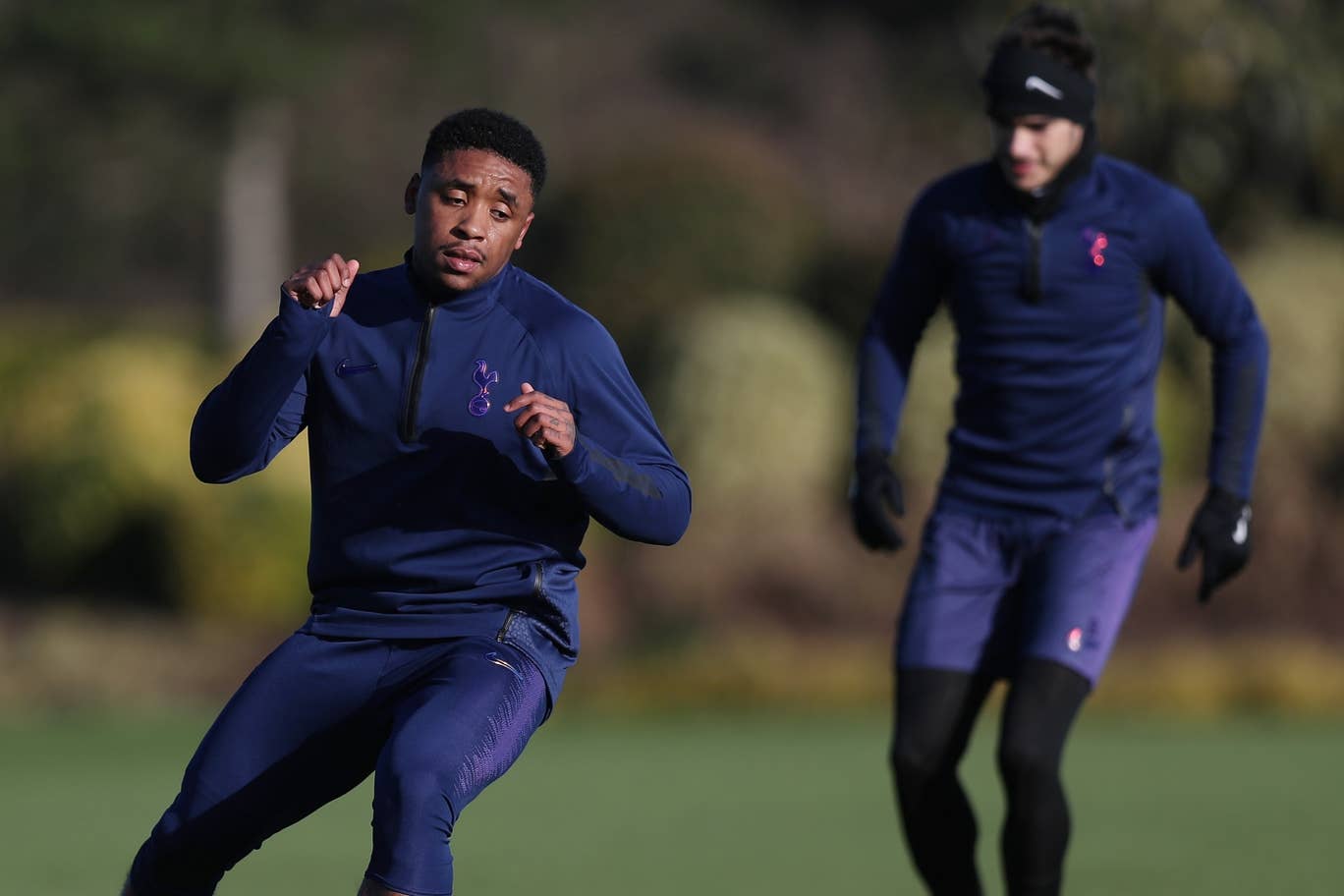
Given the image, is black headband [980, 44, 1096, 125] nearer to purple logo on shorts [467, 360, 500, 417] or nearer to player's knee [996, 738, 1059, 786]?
player's knee [996, 738, 1059, 786]

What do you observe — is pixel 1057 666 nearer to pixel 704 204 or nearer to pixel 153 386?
pixel 153 386

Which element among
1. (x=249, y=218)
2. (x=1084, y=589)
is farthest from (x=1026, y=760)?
(x=249, y=218)

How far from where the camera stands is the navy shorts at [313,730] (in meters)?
4.51

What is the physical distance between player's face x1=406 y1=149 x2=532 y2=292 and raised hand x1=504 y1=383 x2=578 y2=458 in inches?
17.0

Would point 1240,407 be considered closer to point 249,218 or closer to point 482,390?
point 482,390

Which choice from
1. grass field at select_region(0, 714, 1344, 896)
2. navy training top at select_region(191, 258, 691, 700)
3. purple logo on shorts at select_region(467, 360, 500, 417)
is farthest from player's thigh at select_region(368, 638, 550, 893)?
grass field at select_region(0, 714, 1344, 896)

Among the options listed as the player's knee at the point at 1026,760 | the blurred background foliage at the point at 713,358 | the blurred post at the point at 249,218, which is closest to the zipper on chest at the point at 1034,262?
the player's knee at the point at 1026,760

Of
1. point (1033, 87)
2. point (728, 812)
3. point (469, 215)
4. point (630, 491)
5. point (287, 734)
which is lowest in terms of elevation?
point (728, 812)

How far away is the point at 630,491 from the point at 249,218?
21551 millimetres

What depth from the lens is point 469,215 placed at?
470cm

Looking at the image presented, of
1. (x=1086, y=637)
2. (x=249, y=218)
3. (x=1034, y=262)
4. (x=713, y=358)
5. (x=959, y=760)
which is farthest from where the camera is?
(x=249, y=218)

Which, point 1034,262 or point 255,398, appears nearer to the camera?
point 255,398

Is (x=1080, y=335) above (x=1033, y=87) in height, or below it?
below

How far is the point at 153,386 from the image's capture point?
1586cm
